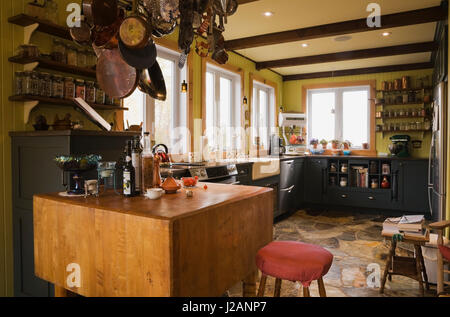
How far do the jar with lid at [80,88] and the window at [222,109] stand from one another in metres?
2.33

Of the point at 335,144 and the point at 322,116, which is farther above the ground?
the point at 322,116

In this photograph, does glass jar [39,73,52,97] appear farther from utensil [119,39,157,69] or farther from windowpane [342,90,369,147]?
windowpane [342,90,369,147]

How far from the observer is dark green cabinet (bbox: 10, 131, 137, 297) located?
2.30 m

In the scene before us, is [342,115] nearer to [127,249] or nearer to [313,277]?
A: [313,277]

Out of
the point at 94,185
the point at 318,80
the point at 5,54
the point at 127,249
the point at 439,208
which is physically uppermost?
the point at 318,80

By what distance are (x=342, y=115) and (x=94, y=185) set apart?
255 inches

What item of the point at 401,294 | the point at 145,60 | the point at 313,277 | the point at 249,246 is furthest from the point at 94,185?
the point at 401,294

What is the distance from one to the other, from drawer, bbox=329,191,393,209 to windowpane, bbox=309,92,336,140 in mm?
1524

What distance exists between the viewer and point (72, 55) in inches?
109

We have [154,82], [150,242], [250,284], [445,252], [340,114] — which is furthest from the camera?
[340,114]

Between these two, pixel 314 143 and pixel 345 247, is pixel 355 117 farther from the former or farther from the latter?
pixel 345 247

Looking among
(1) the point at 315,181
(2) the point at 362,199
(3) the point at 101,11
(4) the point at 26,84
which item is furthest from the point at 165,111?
(2) the point at 362,199

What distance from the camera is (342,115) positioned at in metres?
7.28

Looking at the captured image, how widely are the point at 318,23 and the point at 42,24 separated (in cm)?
328
